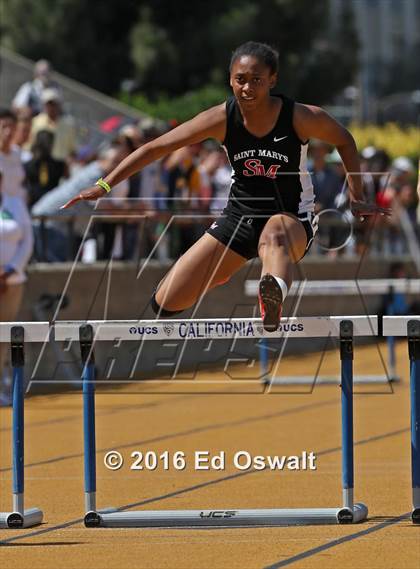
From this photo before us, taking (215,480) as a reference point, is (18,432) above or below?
above

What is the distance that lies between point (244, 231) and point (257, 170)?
363mm

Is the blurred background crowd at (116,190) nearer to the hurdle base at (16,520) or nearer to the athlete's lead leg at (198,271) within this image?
the athlete's lead leg at (198,271)

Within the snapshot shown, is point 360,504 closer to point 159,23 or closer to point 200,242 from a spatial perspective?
point 200,242

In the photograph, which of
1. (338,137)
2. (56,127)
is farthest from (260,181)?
(56,127)

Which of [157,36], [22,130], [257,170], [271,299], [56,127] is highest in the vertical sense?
[157,36]

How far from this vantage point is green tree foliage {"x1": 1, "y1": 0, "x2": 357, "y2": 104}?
Result: 43875 millimetres

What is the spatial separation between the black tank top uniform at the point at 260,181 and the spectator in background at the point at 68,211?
658cm

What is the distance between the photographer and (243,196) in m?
7.91

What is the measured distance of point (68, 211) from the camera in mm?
14727

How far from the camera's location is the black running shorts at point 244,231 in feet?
25.6

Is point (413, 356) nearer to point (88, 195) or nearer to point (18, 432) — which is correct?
point (88, 195)

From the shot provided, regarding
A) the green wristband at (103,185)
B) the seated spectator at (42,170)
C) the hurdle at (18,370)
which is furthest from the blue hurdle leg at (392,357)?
the hurdle at (18,370)

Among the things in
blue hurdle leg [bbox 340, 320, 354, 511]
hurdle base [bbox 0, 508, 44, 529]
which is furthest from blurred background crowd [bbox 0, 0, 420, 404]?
hurdle base [bbox 0, 508, 44, 529]

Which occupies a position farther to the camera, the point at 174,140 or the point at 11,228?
the point at 11,228
